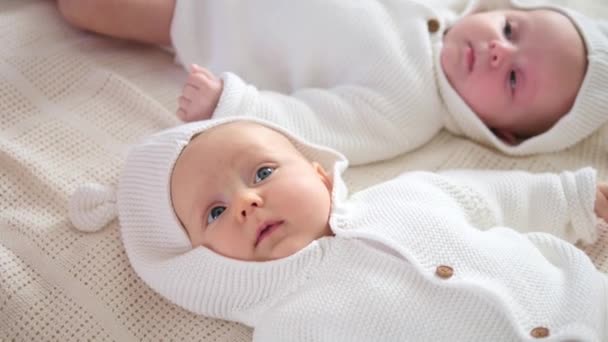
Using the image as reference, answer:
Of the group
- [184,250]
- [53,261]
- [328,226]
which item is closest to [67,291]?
[53,261]

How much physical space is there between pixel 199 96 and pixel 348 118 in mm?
342

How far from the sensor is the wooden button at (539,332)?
3.27ft

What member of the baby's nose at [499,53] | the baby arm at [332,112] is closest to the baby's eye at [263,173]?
the baby arm at [332,112]

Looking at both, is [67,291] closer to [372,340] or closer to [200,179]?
[200,179]

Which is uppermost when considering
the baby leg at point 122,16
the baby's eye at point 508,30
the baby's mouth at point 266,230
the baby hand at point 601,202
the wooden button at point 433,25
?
the baby's eye at point 508,30

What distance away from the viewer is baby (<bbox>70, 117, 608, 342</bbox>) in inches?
40.7

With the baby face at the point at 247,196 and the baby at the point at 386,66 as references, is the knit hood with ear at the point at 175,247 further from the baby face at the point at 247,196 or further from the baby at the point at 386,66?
the baby at the point at 386,66

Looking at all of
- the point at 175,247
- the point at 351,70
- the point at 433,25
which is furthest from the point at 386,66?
the point at 175,247

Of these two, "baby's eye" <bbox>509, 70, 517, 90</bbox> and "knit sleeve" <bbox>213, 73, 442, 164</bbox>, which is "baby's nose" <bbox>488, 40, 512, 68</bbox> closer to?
"baby's eye" <bbox>509, 70, 517, 90</bbox>

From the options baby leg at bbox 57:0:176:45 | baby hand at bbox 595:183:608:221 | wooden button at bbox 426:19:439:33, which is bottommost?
baby hand at bbox 595:183:608:221

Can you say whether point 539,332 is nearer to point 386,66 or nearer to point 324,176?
point 324,176

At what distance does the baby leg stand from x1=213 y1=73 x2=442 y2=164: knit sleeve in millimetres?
316

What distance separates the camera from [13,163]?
1.30m

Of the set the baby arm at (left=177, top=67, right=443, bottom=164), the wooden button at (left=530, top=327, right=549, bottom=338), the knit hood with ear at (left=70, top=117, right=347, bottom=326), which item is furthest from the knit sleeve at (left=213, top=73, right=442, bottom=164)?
the wooden button at (left=530, top=327, right=549, bottom=338)
